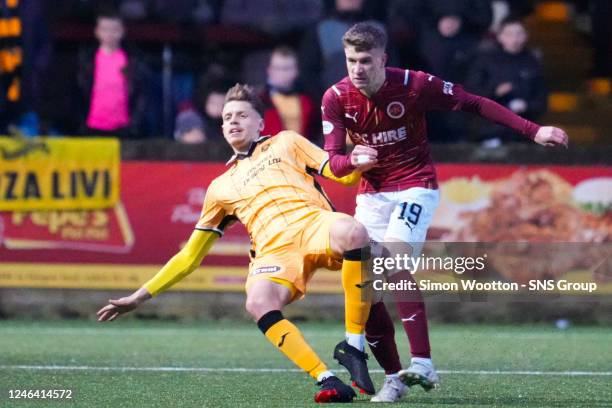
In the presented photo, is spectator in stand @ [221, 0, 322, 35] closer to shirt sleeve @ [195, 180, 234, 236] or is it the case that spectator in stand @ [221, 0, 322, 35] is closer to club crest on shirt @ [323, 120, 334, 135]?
shirt sleeve @ [195, 180, 234, 236]

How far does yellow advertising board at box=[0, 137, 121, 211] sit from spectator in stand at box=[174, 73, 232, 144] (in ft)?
3.13

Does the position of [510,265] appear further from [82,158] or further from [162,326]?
[82,158]

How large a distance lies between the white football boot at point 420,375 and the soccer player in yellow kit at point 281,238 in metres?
0.19

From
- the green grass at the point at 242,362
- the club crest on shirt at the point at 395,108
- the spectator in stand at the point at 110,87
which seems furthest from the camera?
the spectator in stand at the point at 110,87

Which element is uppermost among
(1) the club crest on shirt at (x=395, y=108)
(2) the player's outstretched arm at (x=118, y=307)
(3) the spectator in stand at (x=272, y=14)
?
(3) the spectator in stand at (x=272, y=14)

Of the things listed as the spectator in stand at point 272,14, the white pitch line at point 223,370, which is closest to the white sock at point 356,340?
the white pitch line at point 223,370

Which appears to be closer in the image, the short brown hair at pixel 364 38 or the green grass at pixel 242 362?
the short brown hair at pixel 364 38

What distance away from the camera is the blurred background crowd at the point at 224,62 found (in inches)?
499

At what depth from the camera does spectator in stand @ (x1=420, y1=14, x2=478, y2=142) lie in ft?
42.8

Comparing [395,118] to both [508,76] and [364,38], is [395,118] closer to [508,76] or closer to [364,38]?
[364,38]

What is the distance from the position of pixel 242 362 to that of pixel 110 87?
4.25m

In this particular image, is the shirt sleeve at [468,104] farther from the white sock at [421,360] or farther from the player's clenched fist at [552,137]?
the white sock at [421,360]

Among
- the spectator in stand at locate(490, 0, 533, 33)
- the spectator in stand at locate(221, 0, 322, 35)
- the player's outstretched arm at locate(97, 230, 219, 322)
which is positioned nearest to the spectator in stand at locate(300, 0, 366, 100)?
the spectator in stand at locate(221, 0, 322, 35)

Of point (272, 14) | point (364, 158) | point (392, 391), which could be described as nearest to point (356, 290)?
point (392, 391)
